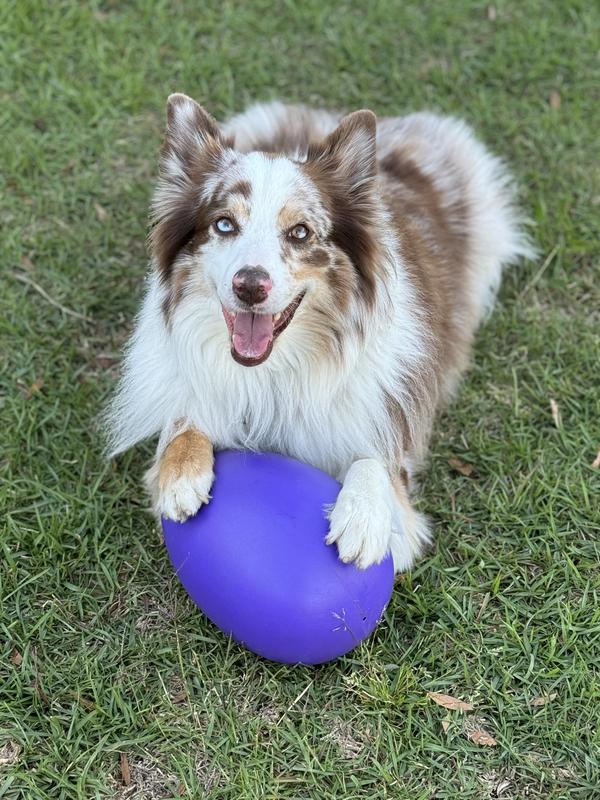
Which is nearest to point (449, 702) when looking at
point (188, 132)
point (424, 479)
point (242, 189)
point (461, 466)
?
point (424, 479)

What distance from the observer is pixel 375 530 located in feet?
11.0

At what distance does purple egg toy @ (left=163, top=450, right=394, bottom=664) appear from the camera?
10.5 feet

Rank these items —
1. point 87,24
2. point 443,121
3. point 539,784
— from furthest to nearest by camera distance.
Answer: point 87,24
point 443,121
point 539,784

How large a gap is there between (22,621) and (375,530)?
1569 mm

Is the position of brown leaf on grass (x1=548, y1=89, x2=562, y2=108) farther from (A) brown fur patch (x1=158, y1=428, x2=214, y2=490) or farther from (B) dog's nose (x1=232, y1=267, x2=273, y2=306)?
(A) brown fur patch (x1=158, y1=428, x2=214, y2=490)

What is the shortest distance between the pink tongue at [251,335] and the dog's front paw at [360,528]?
2.14ft

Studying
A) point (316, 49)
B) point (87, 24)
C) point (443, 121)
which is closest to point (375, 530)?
point (443, 121)

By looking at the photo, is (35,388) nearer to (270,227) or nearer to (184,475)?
(184,475)

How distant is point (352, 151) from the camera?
3.62 meters

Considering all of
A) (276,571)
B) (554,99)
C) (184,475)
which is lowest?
(276,571)

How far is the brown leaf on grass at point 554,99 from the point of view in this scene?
6160mm

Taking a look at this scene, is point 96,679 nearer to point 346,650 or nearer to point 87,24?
point 346,650

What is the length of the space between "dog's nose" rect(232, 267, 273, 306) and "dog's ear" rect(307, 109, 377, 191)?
0.68 meters

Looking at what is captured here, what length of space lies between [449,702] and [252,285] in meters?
1.80
